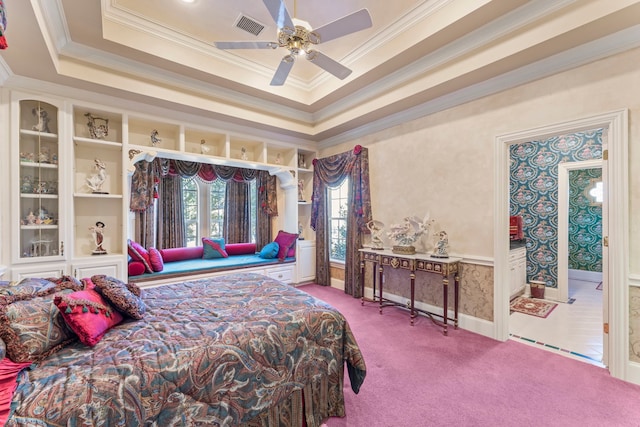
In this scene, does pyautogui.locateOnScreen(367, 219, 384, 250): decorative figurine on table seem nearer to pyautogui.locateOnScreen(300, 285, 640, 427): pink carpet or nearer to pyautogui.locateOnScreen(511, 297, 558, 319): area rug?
pyautogui.locateOnScreen(300, 285, 640, 427): pink carpet

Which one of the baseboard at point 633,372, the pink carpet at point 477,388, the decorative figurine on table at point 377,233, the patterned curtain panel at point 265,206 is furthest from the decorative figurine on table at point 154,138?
the baseboard at point 633,372

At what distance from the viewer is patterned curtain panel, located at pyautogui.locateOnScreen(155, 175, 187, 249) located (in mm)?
4633

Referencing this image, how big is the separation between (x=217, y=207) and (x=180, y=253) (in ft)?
4.05

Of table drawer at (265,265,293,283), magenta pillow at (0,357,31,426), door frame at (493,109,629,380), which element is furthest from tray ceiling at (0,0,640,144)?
table drawer at (265,265,293,283)

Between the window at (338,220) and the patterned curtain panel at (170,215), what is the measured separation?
267 centimetres

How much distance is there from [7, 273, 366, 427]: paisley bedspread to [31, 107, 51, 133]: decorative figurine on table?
237 centimetres

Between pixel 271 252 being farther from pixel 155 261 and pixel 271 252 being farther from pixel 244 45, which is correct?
pixel 244 45

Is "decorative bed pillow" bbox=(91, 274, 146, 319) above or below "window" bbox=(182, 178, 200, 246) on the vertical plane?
below

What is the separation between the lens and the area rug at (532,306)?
3.62 meters

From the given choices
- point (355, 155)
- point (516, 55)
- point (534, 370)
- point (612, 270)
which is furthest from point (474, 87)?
point (534, 370)

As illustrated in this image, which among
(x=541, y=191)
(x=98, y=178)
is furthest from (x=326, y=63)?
(x=541, y=191)

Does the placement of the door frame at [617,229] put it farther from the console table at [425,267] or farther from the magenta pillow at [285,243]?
the magenta pillow at [285,243]

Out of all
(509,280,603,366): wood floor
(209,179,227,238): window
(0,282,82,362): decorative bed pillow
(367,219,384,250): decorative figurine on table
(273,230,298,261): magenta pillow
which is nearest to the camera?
(0,282,82,362): decorative bed pillow

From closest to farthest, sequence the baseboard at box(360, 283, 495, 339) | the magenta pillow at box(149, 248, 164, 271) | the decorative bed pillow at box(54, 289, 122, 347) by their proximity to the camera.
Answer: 1. the decorative bed pillow at box(54, 289, 122, 347)
2. the baseboard at box(360, 283, 495, 339)
3. the magenta pillow at box(149, 248, 164, 271)
